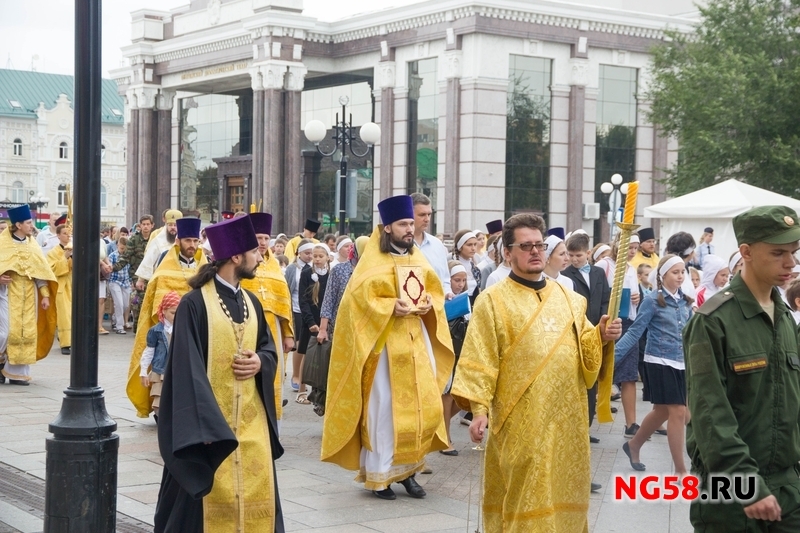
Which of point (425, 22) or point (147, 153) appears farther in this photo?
point (147, 153)

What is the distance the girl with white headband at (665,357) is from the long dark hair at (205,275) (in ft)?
13.1

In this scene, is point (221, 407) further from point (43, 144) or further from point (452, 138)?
point (43, 144)

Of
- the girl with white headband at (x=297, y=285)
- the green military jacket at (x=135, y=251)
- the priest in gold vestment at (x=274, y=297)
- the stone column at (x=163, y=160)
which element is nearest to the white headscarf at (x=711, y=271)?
the girl with white headband at (x=297, y=285)

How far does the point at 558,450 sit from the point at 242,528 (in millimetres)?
1658

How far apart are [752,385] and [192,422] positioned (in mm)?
2689

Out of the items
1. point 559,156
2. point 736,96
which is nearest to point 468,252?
point 736,96

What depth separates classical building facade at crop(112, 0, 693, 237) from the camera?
98.7 feet

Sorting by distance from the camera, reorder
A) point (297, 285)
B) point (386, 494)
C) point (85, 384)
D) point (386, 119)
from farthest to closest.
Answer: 1. point (386, 119)
2. point (297, 285)
3. point (386, 494)
4. point (85, 384)

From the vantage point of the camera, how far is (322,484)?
29.1ft

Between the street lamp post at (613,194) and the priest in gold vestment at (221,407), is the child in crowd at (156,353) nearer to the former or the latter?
the priest in gold vestment at (221,407)

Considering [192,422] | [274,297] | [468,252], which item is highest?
[468,252]

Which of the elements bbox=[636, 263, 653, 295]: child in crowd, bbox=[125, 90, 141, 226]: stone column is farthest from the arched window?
bbox=[636, 263, 653, 295]: child in crowd

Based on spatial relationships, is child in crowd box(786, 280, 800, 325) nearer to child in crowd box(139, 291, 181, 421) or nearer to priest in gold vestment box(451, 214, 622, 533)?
priest in gold vestment box(451, 214, 622, 533)

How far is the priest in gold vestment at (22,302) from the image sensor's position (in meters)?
14.2
